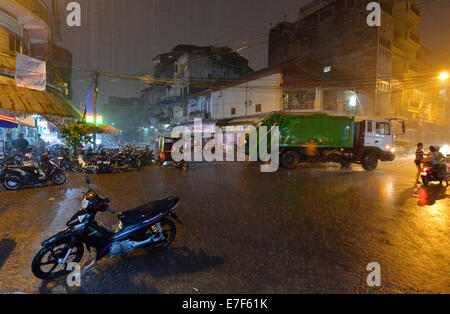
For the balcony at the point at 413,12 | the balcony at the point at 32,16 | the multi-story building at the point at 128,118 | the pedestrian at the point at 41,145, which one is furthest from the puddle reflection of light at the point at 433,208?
the multi-story building at the point at 128,118

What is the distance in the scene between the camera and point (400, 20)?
3181 centimetres

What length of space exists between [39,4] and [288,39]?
29794 mm

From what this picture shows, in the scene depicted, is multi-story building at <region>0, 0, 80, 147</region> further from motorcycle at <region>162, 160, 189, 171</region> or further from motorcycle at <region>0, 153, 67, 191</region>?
motorcycle at <region>162, 160, 189, 171</region>

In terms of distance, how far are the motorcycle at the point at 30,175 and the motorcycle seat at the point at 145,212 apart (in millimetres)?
7449

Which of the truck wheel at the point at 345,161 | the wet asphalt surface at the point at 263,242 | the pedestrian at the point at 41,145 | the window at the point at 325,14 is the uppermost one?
the window at the point at 325,14

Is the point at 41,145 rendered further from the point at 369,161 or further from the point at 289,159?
the point at 369,161

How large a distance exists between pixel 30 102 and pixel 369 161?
61.4 ft

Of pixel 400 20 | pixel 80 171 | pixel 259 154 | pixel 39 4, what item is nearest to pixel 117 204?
pixel 80 171

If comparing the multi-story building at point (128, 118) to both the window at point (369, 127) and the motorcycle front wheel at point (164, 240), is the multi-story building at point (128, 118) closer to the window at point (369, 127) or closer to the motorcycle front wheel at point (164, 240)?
the window at point (369, 127)

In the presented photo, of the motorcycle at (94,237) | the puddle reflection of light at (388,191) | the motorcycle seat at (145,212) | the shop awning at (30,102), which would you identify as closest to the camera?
the motorcycle at (94,237)

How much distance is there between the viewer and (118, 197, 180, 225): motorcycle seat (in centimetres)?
371

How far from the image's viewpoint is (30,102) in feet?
40.5

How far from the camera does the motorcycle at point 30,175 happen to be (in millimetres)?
8445
